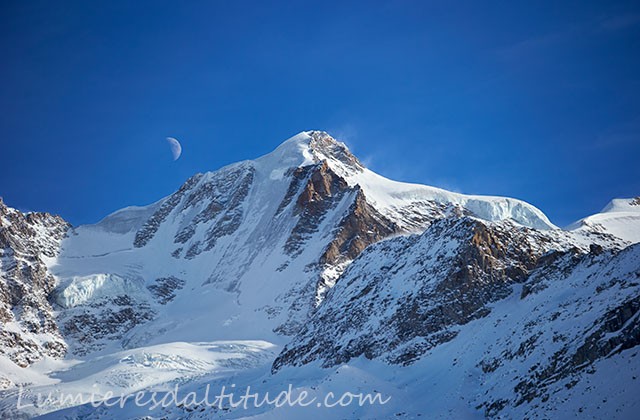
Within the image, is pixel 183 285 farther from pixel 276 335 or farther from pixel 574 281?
pixel 574 281

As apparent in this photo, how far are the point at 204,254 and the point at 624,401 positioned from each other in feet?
447

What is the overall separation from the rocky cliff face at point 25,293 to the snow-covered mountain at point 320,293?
0.46m

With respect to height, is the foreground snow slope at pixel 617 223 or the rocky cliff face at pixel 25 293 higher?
the rocky cliff face at pixel 25 293

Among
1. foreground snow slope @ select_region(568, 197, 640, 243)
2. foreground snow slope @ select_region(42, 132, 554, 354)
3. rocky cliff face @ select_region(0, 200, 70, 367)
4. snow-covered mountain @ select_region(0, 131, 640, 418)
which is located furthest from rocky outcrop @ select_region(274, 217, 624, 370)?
rocky cliff face @ select_region(0, 200, 70, 367)

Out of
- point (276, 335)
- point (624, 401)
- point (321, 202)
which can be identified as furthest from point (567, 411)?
point (321, 202)

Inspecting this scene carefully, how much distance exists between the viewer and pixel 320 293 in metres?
110

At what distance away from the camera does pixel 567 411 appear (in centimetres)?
3212

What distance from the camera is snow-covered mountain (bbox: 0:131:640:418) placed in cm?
4319

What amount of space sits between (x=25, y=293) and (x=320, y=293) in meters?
58.2

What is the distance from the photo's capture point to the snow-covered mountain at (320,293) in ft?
142

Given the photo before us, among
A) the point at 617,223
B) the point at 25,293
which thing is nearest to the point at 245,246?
the point at 25,293

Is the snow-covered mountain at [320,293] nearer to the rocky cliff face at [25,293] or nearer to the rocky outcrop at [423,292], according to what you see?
the rocky outcrop at [423,292]

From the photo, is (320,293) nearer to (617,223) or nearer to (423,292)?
(423,292)

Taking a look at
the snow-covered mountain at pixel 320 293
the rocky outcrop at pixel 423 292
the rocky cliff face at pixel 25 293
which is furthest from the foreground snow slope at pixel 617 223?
the rocky cliff face at pixel 25 293
